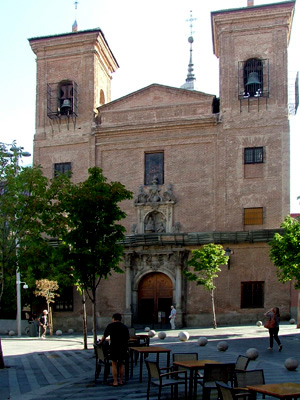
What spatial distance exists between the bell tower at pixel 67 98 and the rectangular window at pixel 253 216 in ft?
31.6

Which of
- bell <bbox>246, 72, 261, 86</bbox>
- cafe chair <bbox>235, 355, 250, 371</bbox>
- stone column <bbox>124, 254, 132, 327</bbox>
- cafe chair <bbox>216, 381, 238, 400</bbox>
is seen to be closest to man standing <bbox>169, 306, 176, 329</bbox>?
stone column <bbox>124, 254, 132, 327</bbox>

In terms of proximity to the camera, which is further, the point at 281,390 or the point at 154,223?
the point at 154,223

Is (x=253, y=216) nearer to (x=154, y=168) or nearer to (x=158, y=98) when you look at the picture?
(x=154, y=168)

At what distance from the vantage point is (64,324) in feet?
107

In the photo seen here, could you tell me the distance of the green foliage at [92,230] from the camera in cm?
1767

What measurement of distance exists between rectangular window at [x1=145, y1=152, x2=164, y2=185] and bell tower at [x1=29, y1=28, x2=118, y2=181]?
3.42 meters

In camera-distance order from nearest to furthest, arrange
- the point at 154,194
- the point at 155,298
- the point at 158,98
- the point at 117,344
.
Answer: the point at 117,344, the point at 155,298, the point at 154,194, the point at 158,98

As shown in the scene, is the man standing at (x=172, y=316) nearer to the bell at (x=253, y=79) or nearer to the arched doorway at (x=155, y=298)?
the arched doorway at (x=155, y=298)

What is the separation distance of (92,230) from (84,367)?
4455 millimetres

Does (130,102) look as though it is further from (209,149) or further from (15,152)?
(15,152)

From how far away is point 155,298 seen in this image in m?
31.9

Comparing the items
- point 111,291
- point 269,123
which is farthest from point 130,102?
point 111,291

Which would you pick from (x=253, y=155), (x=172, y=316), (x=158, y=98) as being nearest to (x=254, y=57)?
(x=253, y=155)

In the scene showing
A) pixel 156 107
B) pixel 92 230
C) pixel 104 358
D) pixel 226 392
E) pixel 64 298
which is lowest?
pixel 64 298
